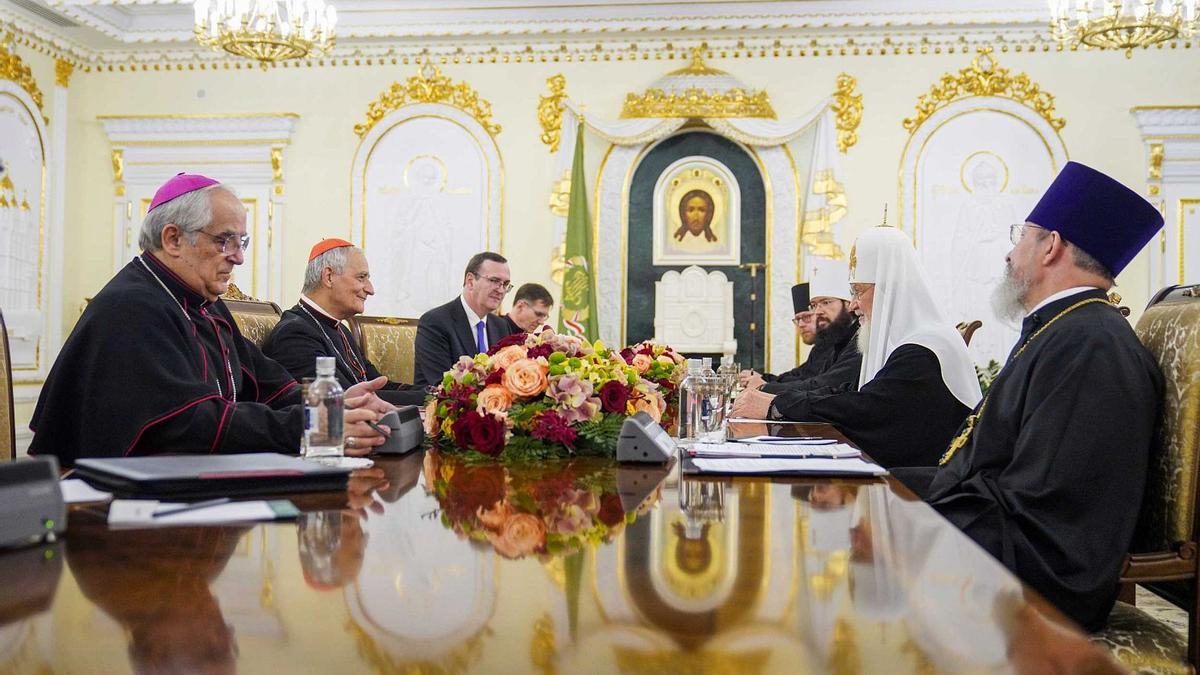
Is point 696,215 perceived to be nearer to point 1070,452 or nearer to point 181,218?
point 181,218

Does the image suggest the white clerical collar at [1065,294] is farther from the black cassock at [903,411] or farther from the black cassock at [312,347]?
the black cassock at [312,347]

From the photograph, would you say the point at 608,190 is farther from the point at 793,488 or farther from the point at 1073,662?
the point at 1073,662

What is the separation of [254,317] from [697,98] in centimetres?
536

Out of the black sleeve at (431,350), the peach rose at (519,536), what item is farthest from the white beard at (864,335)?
the peach rose at (519,536)

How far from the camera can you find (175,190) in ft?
9.27

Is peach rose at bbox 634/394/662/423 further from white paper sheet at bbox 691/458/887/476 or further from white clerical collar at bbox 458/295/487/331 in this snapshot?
white clerical collar at bbox 458/295/487/331

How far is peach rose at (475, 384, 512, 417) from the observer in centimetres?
240

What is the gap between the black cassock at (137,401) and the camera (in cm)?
238

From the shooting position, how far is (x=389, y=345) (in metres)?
6.07

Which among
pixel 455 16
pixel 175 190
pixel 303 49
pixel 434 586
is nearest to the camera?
pixel 434 586

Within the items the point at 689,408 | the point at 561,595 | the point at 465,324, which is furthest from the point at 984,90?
the point at 561,595

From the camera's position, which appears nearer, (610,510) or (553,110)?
(610,510)

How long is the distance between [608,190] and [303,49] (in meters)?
2.87

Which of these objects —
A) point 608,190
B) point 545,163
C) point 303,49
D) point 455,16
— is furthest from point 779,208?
point 303,49
